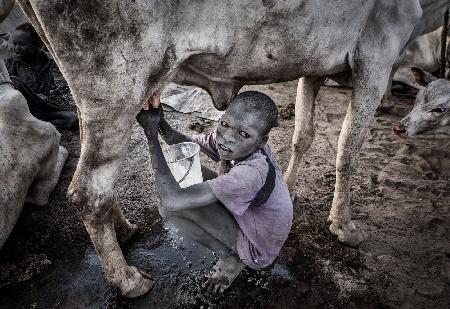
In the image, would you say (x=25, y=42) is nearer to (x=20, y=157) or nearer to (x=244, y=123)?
(x=20, y=157)

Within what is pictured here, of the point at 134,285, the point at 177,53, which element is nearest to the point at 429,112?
the point at 177,53

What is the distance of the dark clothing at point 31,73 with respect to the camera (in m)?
4.25

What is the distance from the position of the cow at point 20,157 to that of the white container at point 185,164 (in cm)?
115

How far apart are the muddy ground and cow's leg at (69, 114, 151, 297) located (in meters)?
0.39

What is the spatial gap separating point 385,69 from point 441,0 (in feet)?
3.09

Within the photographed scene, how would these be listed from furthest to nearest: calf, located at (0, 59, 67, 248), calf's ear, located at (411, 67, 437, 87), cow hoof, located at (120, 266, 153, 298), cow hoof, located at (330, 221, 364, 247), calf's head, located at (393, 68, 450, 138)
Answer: calf's ear, located at (411, 67, 437, 87)
calf's head, located at (393, 68, 450, 138)
cow hoof, located at (330, 221, 364, 247)
calf, located at (0, 59, 67, 248)
cow hoof, located at (120, 266, 153, 298)

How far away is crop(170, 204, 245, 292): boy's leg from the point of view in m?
2.14

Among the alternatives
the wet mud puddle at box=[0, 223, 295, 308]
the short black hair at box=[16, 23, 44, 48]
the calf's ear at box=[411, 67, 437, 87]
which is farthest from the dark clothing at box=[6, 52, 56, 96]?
the calf's ear at box=[411, 67, 437, 87]

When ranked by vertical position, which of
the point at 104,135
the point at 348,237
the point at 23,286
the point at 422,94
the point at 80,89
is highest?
the point at 80,89

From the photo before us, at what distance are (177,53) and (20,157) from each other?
1.69 meters

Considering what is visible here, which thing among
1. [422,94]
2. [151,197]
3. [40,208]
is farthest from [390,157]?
[40,208]

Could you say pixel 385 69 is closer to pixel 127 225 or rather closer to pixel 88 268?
pixel 127 225

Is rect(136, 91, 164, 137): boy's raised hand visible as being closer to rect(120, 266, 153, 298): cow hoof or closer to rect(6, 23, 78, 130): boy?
rect(120, 266, 153, 298): cow hoof

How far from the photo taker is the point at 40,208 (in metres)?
3.04
